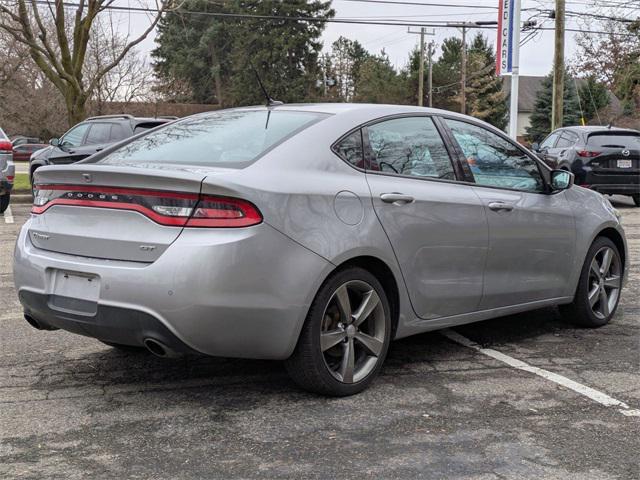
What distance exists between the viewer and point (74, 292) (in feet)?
12.4

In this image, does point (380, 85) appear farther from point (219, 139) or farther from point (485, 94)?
point (219, 139)

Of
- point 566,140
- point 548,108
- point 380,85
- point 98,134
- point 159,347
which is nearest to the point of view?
point 159,347

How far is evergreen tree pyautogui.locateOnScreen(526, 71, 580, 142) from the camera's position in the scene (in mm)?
55250

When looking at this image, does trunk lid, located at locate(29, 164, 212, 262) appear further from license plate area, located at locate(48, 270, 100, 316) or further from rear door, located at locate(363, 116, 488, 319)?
rear door, located at locate(363, 116, 488, 319)

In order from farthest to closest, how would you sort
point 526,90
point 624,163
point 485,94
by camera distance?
point 526,90 < point 485,94 < point 624,163

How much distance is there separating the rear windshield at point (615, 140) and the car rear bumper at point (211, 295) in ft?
44.6

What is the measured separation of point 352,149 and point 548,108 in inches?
2195

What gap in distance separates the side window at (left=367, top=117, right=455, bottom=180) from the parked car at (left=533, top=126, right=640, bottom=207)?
1175 centimetres

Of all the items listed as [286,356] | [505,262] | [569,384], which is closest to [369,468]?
[286,356]

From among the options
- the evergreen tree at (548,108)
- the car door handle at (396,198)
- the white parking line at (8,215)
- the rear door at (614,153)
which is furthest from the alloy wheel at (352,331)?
the evergreen tree at (548,108)

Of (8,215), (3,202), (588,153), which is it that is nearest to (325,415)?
(8,215)

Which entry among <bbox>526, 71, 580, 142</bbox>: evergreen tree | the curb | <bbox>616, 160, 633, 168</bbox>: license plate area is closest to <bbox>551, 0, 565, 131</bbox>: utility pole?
<bbox>616, 160, 633, 168</bbox>: license plate area

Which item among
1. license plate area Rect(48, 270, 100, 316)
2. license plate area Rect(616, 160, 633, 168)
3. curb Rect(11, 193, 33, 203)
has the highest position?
license plate area Rect(616, 160, 633, 168)

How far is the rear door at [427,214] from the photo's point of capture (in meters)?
4.25
